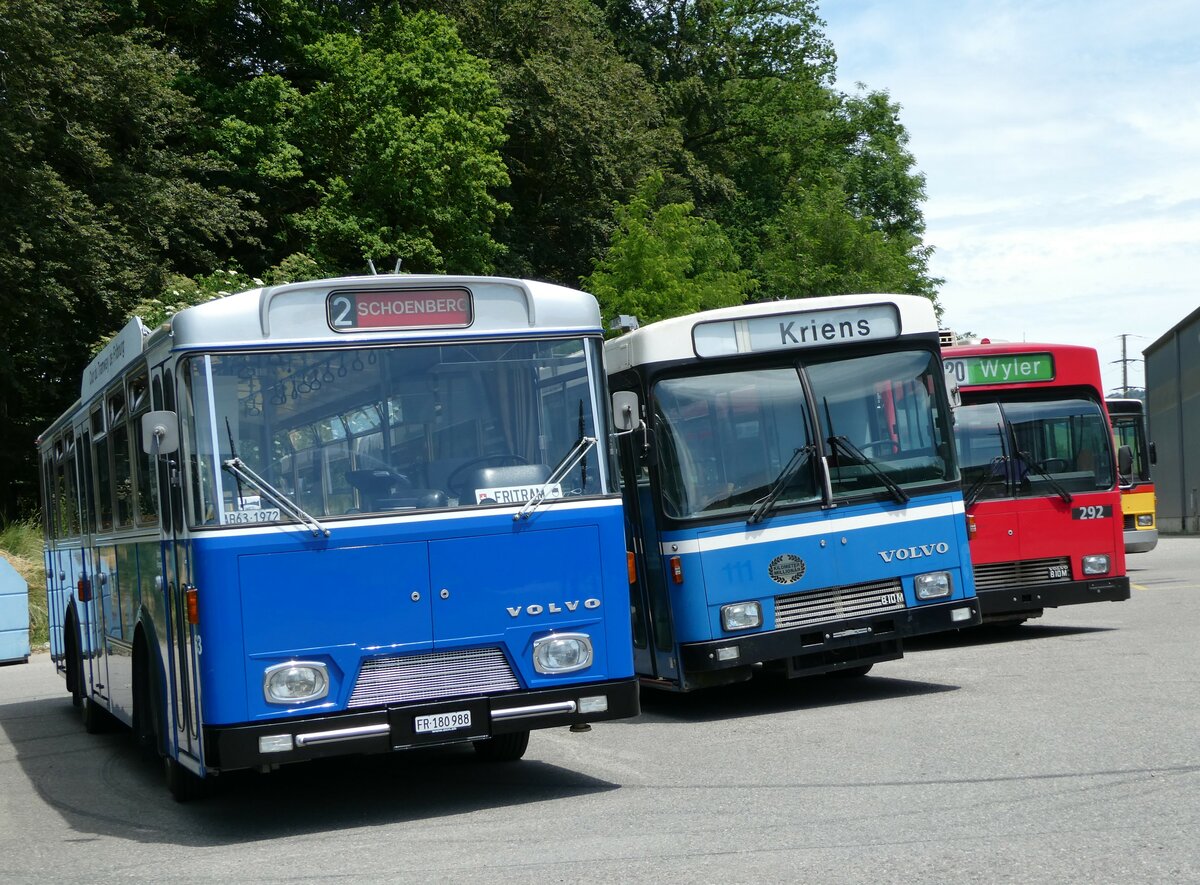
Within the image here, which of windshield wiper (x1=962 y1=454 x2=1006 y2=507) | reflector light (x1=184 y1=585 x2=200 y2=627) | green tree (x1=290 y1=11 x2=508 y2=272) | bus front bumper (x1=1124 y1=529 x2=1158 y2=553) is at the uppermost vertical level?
green tree (x1=290 y1=11 x2=508 y2=272)

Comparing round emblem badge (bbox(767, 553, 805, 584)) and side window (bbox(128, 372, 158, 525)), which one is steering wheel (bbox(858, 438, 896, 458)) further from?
side window (bbox(128, 372, 158, 525))

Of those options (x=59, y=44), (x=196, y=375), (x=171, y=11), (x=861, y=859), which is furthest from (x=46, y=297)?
(x=861, y=859)

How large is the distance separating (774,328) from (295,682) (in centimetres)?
535

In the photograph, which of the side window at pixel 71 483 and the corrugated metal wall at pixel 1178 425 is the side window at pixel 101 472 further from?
the corrugated metal wall at pixel 1178 425

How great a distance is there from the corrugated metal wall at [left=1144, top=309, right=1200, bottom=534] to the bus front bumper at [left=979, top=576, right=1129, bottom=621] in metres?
40.2

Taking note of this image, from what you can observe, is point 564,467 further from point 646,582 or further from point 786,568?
point 646,582

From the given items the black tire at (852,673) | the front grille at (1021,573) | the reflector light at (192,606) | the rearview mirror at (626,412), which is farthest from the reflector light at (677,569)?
the front grille at (1021,573)

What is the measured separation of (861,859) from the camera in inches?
251

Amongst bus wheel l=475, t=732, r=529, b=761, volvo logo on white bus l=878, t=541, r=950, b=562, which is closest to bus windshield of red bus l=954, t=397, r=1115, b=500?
volvo logo on white bus l=878, t=541, r=950, b=562

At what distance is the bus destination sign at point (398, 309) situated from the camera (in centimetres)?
836

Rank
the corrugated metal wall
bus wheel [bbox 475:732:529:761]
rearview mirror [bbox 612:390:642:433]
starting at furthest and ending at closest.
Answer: the corrugated metal wall → bus wheel [bbox 475:732:529:761] → rearview mirror [bbox 612:390:642:433]

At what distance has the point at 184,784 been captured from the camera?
9.27m

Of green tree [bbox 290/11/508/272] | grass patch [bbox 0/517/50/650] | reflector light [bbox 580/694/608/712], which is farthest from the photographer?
green tree [bbox 290/11/508/272]

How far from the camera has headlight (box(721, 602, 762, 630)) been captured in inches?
452
